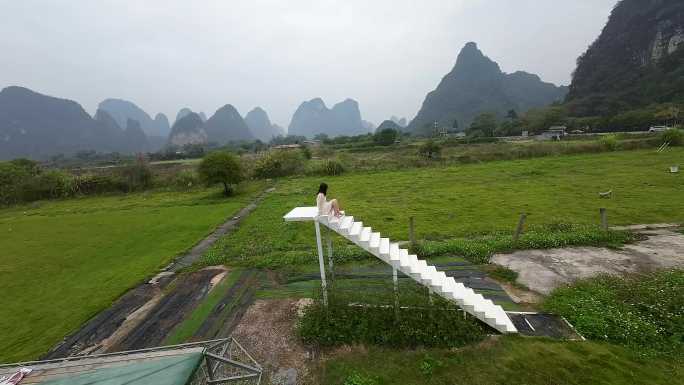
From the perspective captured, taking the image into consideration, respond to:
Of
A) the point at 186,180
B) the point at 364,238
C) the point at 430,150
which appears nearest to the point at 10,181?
the point at 186,180

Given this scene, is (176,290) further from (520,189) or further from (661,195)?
(661,195)

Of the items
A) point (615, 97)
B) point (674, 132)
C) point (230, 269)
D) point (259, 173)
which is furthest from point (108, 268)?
point (615, 97)

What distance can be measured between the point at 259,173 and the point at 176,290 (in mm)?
27908

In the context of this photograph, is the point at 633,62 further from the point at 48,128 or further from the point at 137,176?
the point at 48,128

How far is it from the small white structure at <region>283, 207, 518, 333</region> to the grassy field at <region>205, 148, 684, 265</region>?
16.2ft

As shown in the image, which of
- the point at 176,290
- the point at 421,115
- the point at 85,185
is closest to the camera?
the point at 176,290

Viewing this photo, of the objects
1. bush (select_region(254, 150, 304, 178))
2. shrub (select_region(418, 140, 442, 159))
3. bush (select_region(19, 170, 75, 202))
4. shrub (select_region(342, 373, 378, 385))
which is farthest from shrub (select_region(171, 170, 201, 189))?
shrub (select_region(342, 373, 378, 385))

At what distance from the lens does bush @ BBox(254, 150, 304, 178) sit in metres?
37.4

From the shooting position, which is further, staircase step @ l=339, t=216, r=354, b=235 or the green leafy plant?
staircase step @ l=339, t=216, r=354, b=235

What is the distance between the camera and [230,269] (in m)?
11.9

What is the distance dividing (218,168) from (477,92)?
530 ft

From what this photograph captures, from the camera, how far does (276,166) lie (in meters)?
37.8

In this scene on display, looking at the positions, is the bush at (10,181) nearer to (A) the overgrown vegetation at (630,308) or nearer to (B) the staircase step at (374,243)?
(B) the staircase step at (374,243)

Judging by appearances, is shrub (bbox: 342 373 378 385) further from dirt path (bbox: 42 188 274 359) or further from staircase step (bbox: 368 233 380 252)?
dirt path (bbox: 42 188 274 359)
